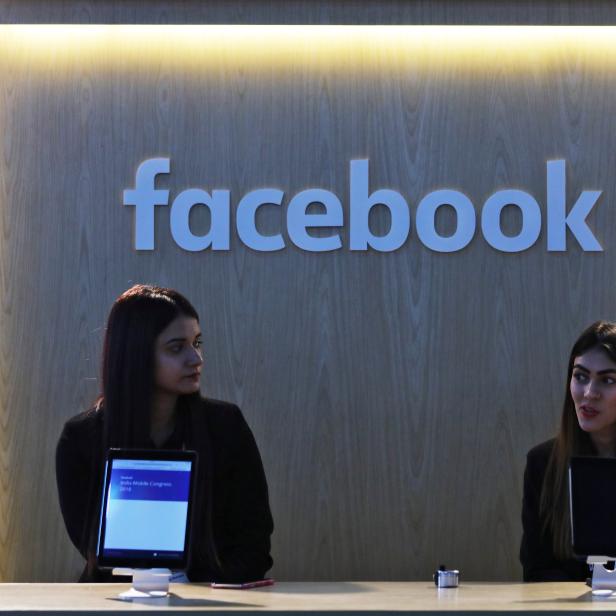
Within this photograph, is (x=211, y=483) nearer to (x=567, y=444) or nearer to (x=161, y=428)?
(x=161, y=428)

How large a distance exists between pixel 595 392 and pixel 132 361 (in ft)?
4.79

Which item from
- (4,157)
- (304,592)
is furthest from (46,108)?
(304,592)

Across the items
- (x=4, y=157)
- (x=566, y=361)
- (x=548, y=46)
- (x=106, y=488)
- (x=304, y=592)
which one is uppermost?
(x=548, y=46)

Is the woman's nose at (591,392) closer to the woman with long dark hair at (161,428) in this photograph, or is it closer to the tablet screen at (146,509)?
the woman with long dark hair at (161,428)

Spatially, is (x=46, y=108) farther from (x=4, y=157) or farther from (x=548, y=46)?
(x=548, y=46)

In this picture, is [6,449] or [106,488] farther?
[6,449]

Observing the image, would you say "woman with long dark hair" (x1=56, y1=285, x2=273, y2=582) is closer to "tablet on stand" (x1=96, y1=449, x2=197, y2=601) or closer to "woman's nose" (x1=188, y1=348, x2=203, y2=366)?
"woman's nose" (x1=188, y1=348, x2=203, y2=366)

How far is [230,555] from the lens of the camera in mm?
3408

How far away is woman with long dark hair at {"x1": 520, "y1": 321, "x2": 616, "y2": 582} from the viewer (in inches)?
142

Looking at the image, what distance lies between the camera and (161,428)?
363 cm

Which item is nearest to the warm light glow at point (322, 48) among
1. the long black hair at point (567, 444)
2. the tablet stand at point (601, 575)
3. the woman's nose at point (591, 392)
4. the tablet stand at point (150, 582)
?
the long black hair at point (567, 444)

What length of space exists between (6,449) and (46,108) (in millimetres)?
1345

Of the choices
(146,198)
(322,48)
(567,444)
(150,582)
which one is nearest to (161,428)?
(150,582)

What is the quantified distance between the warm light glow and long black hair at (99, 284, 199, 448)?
136 cm
